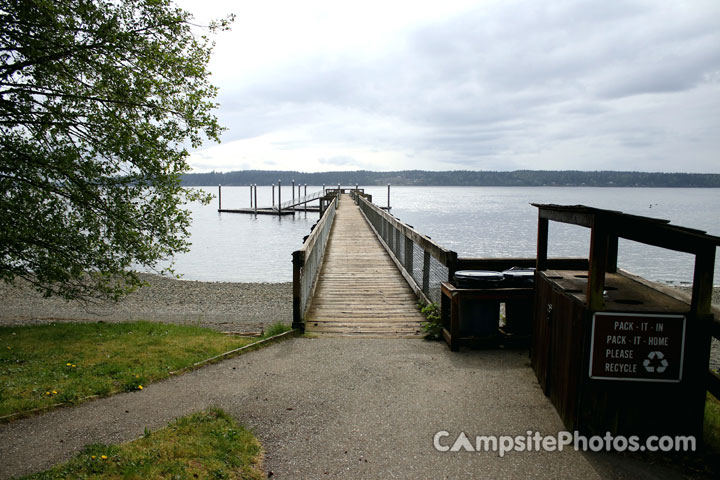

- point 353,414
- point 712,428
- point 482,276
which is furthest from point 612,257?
point 353,414

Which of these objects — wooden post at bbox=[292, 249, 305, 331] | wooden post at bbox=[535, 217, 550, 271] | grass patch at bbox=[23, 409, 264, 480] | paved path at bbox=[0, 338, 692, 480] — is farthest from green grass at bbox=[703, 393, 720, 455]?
wooden post at bbox=[292, 249, 305, 331]

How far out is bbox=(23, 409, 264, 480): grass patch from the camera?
3.65m

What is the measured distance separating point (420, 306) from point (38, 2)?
24.5ft

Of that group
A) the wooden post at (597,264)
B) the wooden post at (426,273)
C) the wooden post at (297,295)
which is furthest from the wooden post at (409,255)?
the wooden post at (597,264)

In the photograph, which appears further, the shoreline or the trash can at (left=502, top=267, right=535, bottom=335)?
the shoreline

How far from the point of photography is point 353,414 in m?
4.89

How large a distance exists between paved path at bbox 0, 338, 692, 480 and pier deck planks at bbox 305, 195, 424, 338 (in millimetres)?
1343

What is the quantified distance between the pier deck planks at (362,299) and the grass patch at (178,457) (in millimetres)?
3736

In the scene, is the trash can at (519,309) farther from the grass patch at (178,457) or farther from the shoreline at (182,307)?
the shoreline at (182,307)

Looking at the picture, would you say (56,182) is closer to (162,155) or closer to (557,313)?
(162,155)

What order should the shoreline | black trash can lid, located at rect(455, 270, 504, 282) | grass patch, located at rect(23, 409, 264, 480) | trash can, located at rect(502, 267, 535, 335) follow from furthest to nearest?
the shoreline
trash can, located at rect(502, 267, 535, 335)
black trash can lid, located at rect(455, 270, 504, 282)
grass patch, located at rect(23, 409, 264, 480)

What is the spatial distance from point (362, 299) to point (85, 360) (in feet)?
16.0

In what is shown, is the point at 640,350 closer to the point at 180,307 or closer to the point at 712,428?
the point at 712,428

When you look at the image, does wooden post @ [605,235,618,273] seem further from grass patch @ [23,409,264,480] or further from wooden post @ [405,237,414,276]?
wooden post @ [405,237,414,276]
